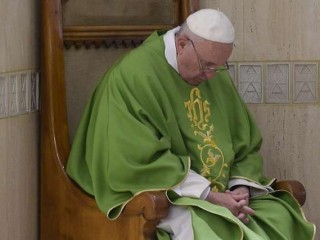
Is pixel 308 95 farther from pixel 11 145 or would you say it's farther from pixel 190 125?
pixel 11 145

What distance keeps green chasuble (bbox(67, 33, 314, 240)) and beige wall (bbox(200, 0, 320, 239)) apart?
1.46 ft

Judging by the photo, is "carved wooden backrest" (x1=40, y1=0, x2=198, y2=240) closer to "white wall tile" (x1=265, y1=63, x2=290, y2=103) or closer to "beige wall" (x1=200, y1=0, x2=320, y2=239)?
"beige wall" (x1=200, y1=0, x2=320, y2=239)

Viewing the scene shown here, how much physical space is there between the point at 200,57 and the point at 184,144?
1.31ft

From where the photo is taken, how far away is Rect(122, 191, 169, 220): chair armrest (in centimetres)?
418

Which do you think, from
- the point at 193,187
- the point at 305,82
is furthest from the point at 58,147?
the point at 305,82

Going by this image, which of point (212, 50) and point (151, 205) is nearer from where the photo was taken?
point (151, 205)

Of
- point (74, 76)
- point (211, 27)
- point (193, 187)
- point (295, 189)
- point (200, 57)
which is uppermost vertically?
point (211, 27)

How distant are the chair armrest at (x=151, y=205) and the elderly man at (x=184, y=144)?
0.08 meters

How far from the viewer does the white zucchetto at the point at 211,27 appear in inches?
176

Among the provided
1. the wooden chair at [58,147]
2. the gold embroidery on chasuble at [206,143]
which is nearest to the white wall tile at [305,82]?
the wooden chair at [58,147]

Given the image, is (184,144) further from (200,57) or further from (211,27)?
(211,27)

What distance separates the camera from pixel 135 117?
175 inches

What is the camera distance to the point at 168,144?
4453 millimetres

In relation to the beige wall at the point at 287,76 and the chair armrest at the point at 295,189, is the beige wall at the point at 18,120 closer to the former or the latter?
the beige wall at the point at 287,76
